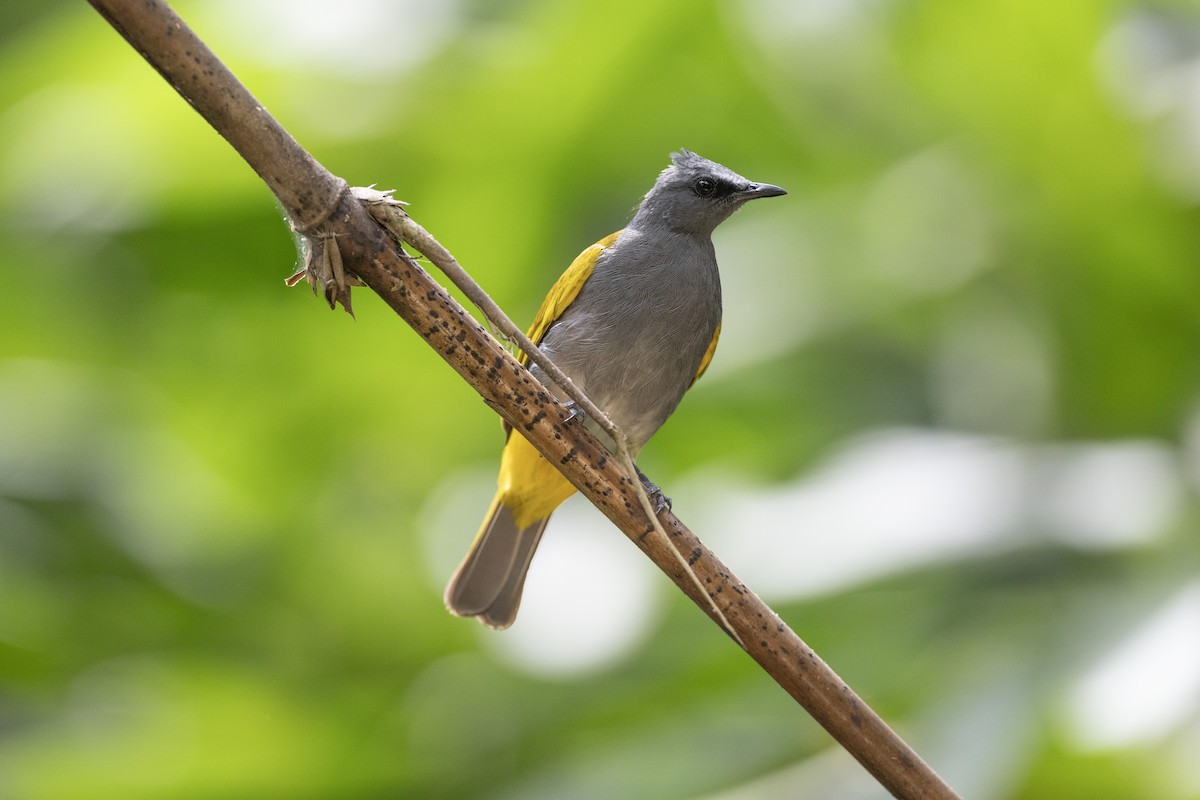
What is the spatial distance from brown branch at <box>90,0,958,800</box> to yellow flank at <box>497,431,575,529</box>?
1.22 meters

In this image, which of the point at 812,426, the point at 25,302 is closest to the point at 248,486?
the point at 25,302

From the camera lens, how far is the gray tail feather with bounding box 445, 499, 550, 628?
2.75m

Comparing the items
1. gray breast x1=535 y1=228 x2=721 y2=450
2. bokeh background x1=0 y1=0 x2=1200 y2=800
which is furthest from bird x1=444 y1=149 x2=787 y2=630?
bokeh background x1=0 y1=0 x2=1200 y2=800

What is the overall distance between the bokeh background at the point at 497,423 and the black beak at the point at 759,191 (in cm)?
109

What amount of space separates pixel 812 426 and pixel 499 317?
3.23 meters

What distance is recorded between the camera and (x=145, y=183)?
155 inches

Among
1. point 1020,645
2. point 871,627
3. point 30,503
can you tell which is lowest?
point 1020,645

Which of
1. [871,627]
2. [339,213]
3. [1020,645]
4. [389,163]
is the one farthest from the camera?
[389,163]

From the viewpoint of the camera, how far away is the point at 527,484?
2.80m

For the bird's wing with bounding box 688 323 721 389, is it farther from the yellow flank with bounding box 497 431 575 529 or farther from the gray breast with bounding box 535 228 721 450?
the yellow flank with bounding box 497 431 575 529

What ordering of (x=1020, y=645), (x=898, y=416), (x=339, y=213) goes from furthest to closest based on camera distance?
(x=898, y=416) → (x=1020, y=645) → (x=339, y=213)

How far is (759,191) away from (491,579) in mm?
1093

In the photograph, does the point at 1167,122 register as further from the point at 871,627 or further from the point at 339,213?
the point at 339,213

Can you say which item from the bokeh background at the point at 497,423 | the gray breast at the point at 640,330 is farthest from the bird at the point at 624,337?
the bokeh background at the point at 497,423
